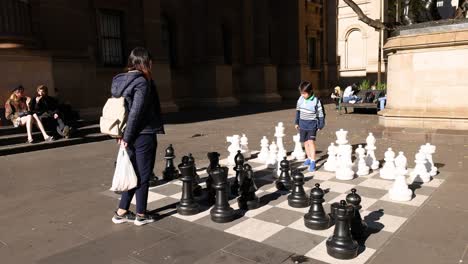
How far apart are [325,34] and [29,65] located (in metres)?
22.4

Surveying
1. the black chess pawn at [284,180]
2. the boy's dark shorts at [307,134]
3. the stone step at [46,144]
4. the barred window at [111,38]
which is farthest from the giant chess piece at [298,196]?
the barred window at [111,38]

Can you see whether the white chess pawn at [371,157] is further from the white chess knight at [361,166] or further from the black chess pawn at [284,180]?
the black chess pawn at [284,180]

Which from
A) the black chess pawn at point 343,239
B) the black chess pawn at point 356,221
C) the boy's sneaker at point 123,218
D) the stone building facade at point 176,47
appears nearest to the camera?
the black chess pawn at point 343,239

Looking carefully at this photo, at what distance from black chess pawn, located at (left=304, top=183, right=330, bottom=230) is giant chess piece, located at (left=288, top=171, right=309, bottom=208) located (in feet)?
1.94

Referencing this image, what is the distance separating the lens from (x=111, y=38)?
612 inches

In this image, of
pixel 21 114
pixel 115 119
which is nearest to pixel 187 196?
pixel 115 119

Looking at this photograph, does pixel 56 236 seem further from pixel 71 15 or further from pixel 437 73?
pixel 71 15

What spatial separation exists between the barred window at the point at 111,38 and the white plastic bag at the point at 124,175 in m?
12.3

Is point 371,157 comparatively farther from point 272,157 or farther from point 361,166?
point 272,157

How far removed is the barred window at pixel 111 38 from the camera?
15203 mm

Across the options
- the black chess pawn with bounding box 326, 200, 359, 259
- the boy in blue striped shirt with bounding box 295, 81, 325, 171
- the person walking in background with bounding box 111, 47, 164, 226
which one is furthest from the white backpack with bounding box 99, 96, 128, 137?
the boy in blue striped shirt with bounding box 295, 81, 325, 171

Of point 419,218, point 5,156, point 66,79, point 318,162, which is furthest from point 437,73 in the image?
point 66,79

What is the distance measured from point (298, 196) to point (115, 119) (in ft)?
7.38

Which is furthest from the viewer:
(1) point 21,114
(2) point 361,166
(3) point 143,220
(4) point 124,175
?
(1) point 21,114
